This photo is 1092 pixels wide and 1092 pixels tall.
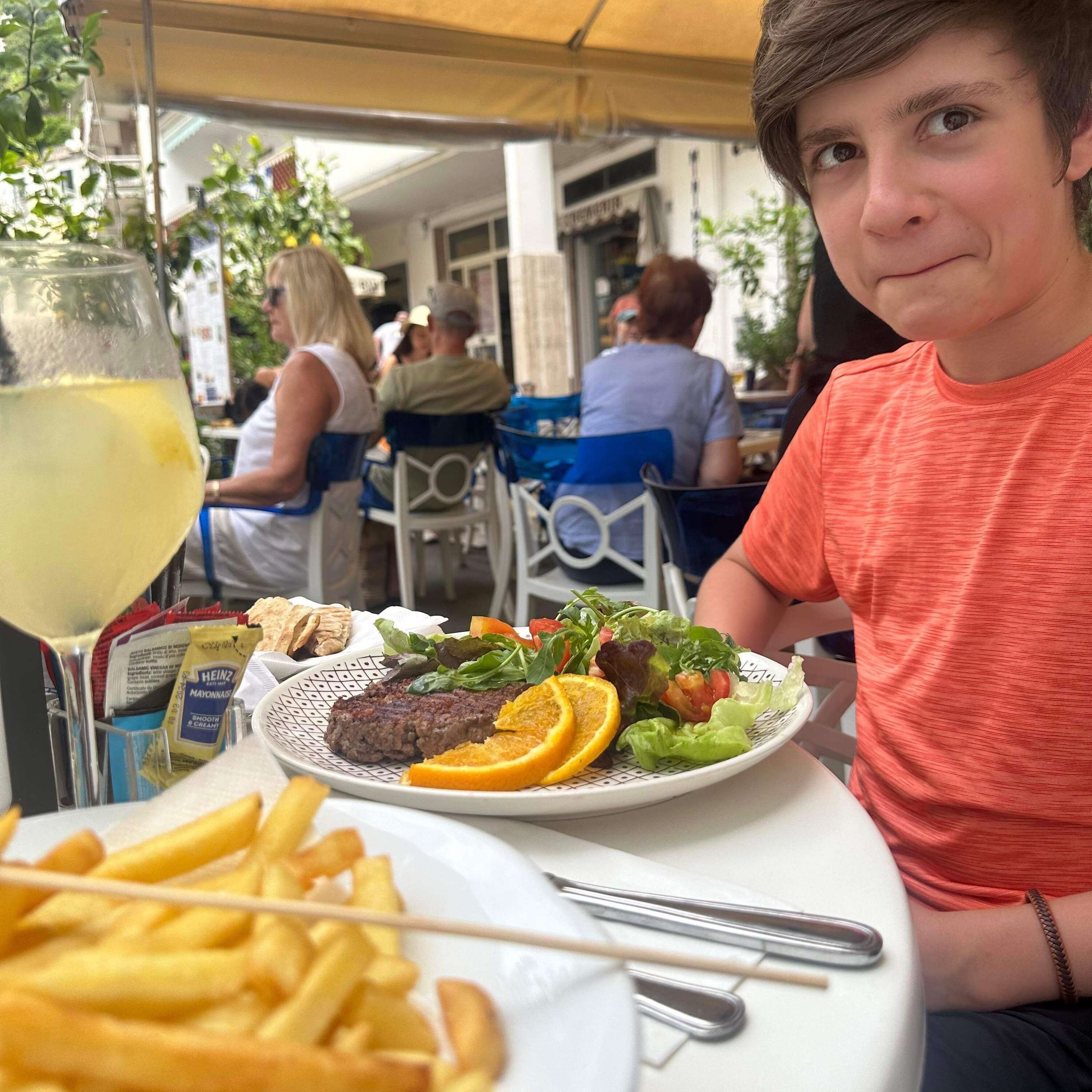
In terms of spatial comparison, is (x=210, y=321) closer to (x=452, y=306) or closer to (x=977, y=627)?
(x=452, y=306)

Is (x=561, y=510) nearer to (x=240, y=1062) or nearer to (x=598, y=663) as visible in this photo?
(x=598, y=663)

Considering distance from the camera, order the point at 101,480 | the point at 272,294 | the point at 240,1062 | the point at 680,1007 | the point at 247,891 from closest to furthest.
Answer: the point at 240,1062 < the point at 247,891 < the point at 680,1007 < the point at 101,480 < the point at 272,294

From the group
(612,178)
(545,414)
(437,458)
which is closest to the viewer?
(437,458)

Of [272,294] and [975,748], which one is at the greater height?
[272,294]

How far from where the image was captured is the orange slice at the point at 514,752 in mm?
768

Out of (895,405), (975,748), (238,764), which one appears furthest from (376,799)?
(895,405)

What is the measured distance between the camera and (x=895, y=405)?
1380mm

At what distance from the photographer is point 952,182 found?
41.4 inches

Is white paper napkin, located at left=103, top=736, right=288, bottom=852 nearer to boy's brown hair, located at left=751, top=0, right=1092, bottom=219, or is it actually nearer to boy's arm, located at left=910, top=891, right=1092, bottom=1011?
boy's arm, located at left=910, top=891, right=1092, bottom=1011

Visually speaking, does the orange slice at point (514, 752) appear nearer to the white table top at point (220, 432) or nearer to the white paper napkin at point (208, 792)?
the white paper napkin at point (208, 792)

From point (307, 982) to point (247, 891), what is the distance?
79 millimetres

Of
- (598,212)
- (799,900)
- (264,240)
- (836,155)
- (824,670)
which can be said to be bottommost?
(824,670)

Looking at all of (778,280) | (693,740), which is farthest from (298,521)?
(778,280)

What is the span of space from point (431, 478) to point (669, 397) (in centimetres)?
198
